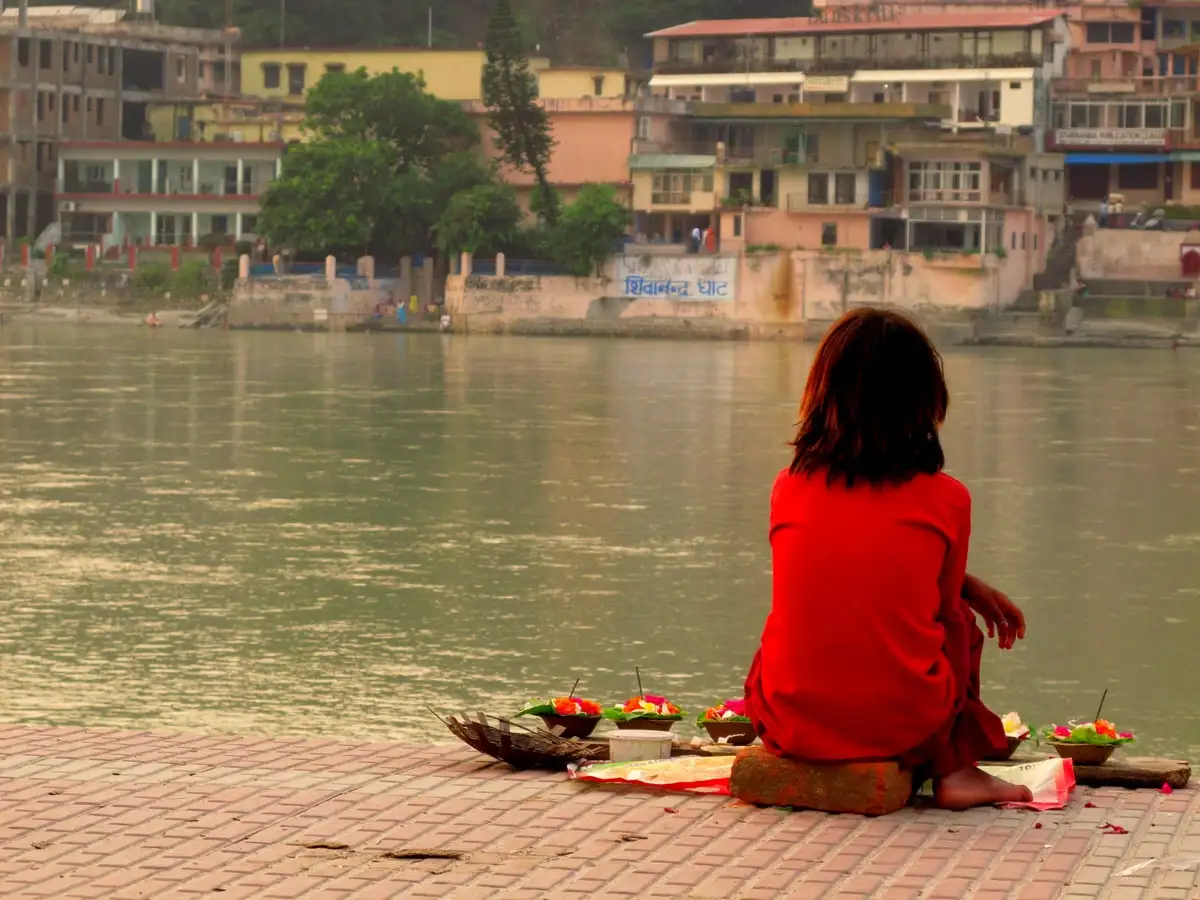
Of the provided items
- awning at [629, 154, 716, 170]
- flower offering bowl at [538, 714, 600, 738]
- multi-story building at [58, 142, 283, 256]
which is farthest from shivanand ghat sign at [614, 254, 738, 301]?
flower offering bowl at [538, 714, 600, 738]

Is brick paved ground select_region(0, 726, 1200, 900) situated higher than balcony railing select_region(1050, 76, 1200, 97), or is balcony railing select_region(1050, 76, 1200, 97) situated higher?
balcony railing select_region(1050, 76, 1200, 97)

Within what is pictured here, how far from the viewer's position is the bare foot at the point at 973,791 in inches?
215

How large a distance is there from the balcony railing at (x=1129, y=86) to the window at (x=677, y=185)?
8.22m

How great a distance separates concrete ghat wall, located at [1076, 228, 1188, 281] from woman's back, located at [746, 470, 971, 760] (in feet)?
153

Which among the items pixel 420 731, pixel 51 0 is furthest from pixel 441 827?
pixel 51 0

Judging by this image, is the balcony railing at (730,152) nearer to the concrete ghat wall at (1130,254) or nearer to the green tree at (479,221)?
the green tree at (479,221)

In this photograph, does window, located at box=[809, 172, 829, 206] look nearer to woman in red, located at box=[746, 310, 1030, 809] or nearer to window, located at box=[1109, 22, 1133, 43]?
window, located at box=[1109, 22, 1133, 43]

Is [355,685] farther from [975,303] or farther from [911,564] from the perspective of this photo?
[975,303]

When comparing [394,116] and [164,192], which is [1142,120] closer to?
[394,116]

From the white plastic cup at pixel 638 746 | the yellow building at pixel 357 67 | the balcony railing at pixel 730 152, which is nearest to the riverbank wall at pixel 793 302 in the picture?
the balcony railing at pixel 730 152

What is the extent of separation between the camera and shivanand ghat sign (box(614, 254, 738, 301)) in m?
52.6

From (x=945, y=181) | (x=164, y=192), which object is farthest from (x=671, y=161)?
(x=164, y=192)

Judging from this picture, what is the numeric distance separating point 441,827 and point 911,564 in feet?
3.91

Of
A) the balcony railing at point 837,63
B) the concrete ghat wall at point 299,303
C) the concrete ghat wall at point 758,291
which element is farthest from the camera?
the concrete ghat wall at point 299,303
